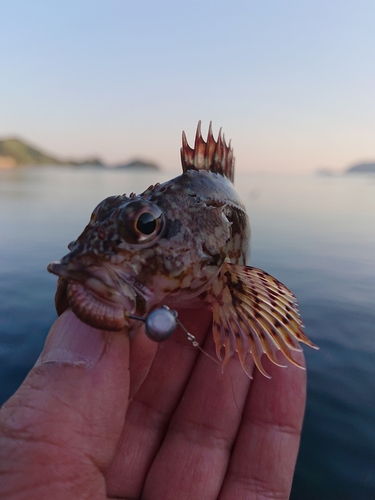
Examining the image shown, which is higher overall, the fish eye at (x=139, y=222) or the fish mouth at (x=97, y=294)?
the fish eye at (x=139, y=222)

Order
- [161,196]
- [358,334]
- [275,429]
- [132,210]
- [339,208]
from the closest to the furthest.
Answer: [132,210] → [161,196] → [275,429] → [358,334] → [339,208]

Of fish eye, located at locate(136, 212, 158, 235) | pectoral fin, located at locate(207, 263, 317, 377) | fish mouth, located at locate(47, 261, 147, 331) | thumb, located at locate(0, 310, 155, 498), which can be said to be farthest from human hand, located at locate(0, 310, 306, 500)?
fish eye, located at locate(136, 212, 158, 235)

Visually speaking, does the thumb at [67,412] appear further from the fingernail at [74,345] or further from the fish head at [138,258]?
the fish head at [138,258]

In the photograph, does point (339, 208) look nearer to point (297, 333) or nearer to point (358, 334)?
point (358, 334)

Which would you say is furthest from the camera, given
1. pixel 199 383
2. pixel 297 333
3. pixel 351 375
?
pixel 351 375

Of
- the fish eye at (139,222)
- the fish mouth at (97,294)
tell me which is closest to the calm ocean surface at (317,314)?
the fish mouth at (97,294)

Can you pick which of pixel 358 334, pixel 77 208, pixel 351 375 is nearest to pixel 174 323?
pixel 351 375

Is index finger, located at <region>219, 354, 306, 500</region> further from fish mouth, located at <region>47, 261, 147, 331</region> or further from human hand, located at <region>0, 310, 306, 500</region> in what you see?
fish mouth, located at <region>47, 261, 147, 331</region>

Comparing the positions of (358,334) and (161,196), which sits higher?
(161,196)
